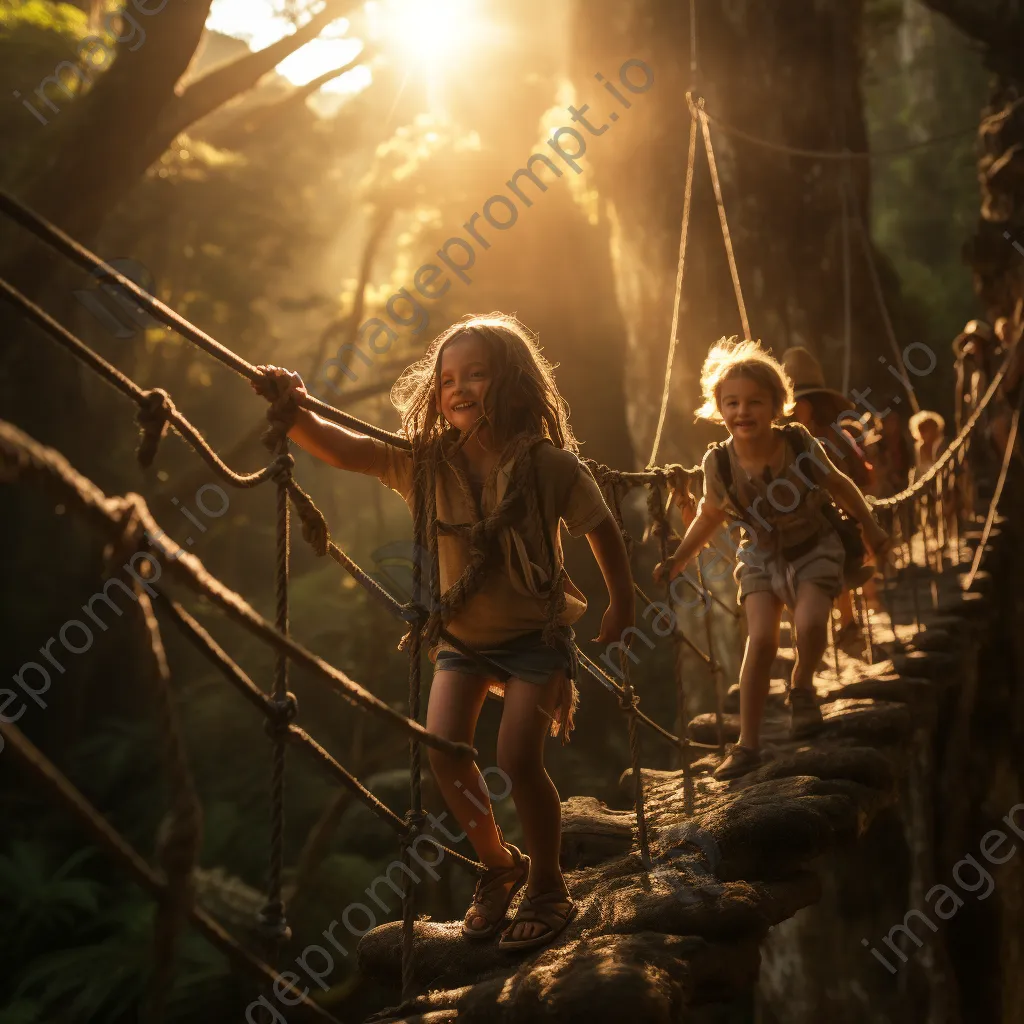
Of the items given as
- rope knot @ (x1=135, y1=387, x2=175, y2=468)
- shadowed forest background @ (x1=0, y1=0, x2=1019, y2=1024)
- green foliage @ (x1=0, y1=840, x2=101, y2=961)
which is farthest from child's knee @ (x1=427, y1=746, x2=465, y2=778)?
green foliage @ (x1=0, y1=840, x2=101, y2=961)

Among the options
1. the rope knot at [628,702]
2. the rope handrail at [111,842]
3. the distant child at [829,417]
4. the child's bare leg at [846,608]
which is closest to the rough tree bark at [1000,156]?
the distant child at [829,417]

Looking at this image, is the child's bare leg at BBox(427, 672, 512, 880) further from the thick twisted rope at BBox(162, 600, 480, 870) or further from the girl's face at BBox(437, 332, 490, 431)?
the girl's face at BBox(437, 332, 490, 431)

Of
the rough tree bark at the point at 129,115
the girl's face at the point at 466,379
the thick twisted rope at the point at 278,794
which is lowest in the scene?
the thick twisted rope at the point at 278,794

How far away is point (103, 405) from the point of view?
12023 millimetres

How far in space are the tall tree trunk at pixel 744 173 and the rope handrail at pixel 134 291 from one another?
19.3 feet

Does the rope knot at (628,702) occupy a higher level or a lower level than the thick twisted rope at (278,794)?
higher

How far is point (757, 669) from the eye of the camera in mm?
3148

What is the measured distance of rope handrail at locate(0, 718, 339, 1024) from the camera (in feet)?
3.29

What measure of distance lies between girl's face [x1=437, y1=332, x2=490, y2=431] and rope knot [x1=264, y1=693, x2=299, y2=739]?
2.80ft

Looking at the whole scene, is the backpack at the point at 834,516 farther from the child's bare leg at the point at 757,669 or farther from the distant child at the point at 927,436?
the distant child at the point at 927,436

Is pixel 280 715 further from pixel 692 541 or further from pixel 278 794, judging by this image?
pixel 692 541

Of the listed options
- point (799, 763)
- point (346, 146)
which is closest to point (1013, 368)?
point (799, 763)

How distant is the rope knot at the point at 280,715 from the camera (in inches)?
56.9

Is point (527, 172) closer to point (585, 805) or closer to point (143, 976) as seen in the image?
point (143, 976)
